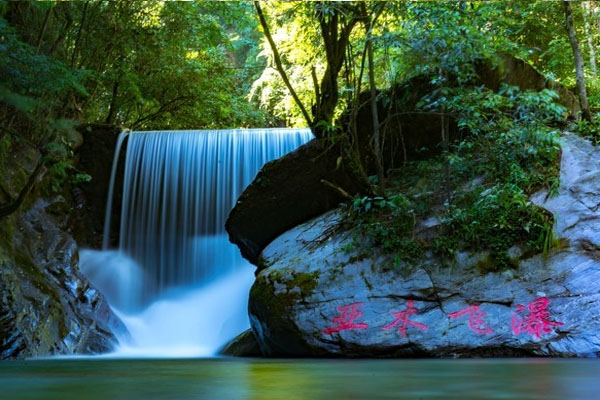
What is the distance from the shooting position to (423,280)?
18.0ft

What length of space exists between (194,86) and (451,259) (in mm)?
8709

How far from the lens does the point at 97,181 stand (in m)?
10.6


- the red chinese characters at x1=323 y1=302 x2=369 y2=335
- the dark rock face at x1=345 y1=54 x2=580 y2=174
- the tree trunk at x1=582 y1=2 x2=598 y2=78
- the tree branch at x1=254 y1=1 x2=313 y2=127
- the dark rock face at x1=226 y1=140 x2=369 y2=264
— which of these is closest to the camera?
the red chinese characters at x1=323 y1=302 x2=369 y2=335

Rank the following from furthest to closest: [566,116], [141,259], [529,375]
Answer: [141,259]
[566,116]
[529,375]

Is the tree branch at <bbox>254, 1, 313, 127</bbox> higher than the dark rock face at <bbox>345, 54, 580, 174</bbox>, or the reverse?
the tree branch at <bbox>254, 1, 313, 127</bbox>

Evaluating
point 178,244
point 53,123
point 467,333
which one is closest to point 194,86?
point 178,244

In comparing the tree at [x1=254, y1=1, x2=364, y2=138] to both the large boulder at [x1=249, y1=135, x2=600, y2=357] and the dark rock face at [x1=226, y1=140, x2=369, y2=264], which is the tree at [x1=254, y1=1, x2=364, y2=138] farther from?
the large boulder at [x1=249, y1=135, x2=600, y2=357]

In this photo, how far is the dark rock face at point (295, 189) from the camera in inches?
274

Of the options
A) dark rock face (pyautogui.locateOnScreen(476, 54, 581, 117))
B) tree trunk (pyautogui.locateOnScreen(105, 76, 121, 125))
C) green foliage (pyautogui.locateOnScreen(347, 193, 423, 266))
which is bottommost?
green foliage (pyautogui.locateOnScreen(347, 193, 423, 266))

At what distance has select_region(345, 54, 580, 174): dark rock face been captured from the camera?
23.2ft

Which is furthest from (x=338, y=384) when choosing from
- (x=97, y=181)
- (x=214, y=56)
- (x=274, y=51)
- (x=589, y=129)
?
(x=214, y=56)

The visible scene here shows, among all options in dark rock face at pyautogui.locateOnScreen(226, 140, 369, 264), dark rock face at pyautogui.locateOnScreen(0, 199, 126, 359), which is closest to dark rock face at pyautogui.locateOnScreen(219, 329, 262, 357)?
dark rock face at pyautogui.locateOnScreen(226, 140, 369, 264)

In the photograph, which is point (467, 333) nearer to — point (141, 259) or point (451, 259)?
point (451, 259)

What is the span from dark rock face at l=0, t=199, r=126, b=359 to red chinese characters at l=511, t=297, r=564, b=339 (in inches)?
209
